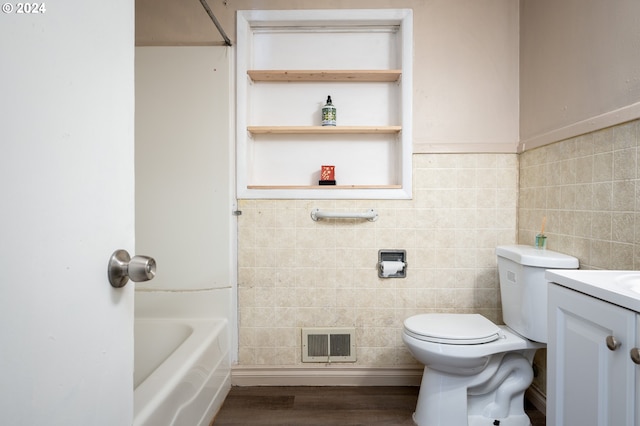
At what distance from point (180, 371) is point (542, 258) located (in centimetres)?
152

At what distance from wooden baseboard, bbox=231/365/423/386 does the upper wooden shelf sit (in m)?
1.63

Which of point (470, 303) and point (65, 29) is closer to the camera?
point (65, 29)

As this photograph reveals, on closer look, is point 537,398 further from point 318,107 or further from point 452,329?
point 318,107

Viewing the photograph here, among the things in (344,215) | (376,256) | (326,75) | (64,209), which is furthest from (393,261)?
(64,209)

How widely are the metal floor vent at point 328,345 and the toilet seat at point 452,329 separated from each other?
49 cm

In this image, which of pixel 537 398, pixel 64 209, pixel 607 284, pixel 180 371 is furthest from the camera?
pixel 537 398

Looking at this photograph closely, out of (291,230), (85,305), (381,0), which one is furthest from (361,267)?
(85,305)

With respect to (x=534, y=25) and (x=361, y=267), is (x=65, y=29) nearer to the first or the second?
(x=361, y=267)

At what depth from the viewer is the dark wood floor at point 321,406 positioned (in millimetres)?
1785

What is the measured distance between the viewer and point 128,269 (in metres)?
0.64

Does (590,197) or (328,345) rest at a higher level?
(590,197)

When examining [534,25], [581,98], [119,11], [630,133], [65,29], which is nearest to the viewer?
[65,29]

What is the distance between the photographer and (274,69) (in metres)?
2.17

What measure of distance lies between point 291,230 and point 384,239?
20.5 inches
